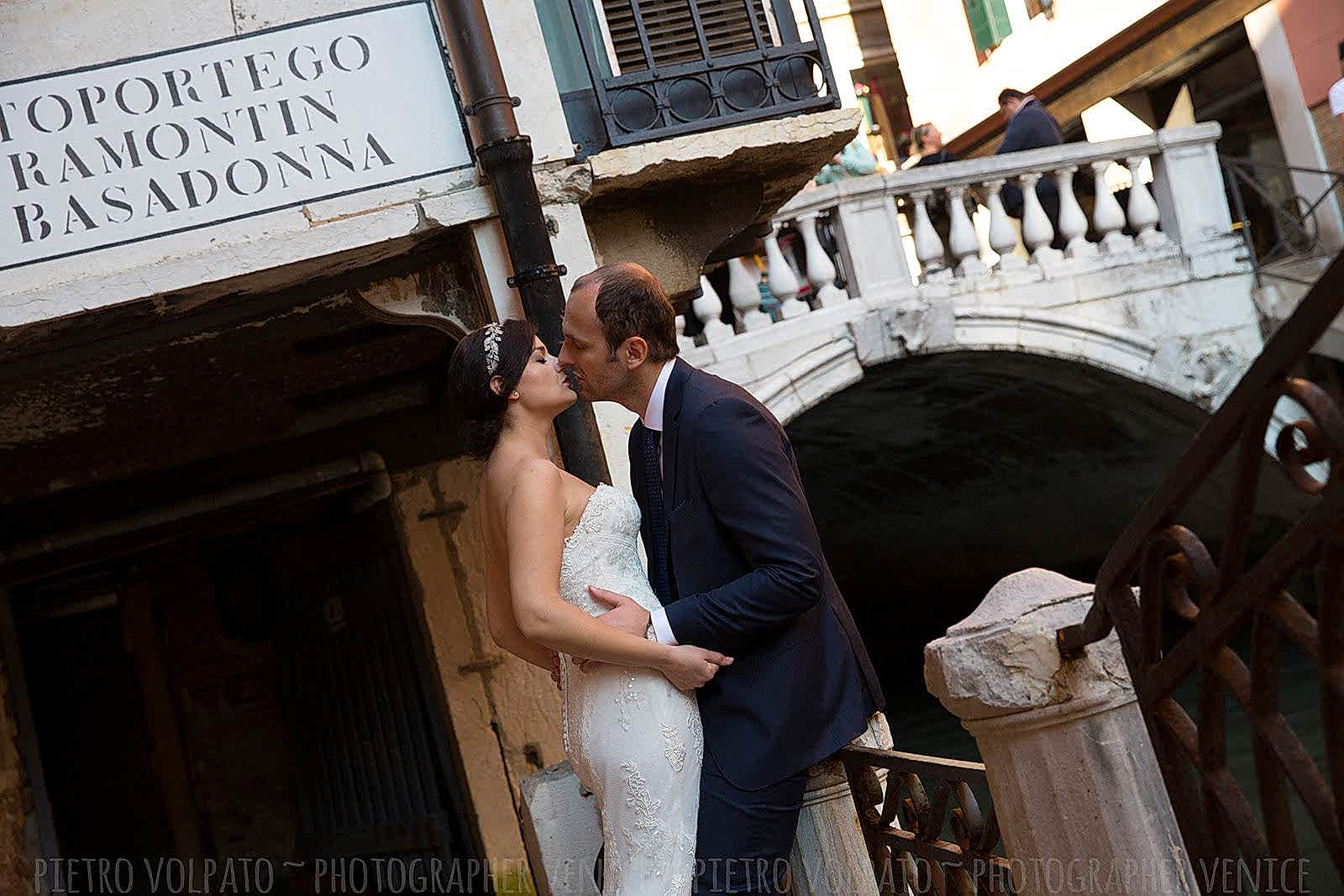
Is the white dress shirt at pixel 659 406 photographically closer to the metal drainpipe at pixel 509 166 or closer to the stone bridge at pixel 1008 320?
the metal drainpipe at pixel 509 166

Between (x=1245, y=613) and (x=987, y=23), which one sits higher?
(x=987, y=23)

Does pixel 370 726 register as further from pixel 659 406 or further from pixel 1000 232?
pixel 1000 232

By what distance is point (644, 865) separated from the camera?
2572 millimetres

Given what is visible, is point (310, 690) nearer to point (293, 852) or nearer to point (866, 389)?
point (293, 852)

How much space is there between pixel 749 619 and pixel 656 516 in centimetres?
39

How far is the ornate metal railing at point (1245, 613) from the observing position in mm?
1485

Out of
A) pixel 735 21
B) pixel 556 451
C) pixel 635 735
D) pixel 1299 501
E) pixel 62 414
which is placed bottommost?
pixel 1299 501

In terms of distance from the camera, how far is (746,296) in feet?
26.7

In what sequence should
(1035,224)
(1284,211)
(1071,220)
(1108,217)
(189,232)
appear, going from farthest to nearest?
(1284,211)
(1108,217)
(1071,220)
(1035,224)
(189,232)

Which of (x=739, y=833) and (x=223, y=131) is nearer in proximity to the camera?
(x=739, y=833)

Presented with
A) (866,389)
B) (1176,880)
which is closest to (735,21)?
(1176,880)

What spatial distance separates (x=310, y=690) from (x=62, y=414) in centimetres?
257

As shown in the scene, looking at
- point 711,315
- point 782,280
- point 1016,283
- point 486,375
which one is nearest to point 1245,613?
point 486,375

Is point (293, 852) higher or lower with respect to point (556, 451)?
lower
